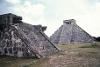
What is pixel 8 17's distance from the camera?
11219mm

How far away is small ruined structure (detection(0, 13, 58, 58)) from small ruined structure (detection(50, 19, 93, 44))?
617 inches

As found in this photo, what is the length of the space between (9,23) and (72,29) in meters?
19.3

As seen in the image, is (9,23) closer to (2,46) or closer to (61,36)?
(2,46)

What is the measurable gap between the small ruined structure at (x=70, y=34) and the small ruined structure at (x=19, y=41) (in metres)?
15.7

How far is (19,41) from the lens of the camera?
1039 cm

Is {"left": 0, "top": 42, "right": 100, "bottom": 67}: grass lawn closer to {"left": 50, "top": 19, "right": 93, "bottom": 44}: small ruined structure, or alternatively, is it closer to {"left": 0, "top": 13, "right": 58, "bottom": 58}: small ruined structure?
{"left": 0, "top": 13, "right": 58, "bottom": 58}: small ruined structure

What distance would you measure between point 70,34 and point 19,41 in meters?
19.3

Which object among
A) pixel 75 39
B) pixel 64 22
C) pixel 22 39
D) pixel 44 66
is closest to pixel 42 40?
pixel 22 39

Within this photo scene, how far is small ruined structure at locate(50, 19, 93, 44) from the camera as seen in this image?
2775 cm

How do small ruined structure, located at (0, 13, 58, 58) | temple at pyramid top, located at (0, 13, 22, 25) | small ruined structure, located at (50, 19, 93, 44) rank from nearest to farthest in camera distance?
small ruined structure, located at (0, 13, 58, 58) → temple at pyramid top, located at (0, 13, 22, 25) → small ruined structure, located at (50, 19, 93, 44)

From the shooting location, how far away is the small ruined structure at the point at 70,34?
27.8 metres

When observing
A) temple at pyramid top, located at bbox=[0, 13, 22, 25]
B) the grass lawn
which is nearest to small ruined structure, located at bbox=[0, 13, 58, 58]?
temple at pyramid top, located at bbox=[0, 13, 22, 25]

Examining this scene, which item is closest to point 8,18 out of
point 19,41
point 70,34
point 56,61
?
point 19,41

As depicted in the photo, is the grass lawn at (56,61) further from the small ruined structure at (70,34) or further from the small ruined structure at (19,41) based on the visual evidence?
the small ruined structure at (70,34)
